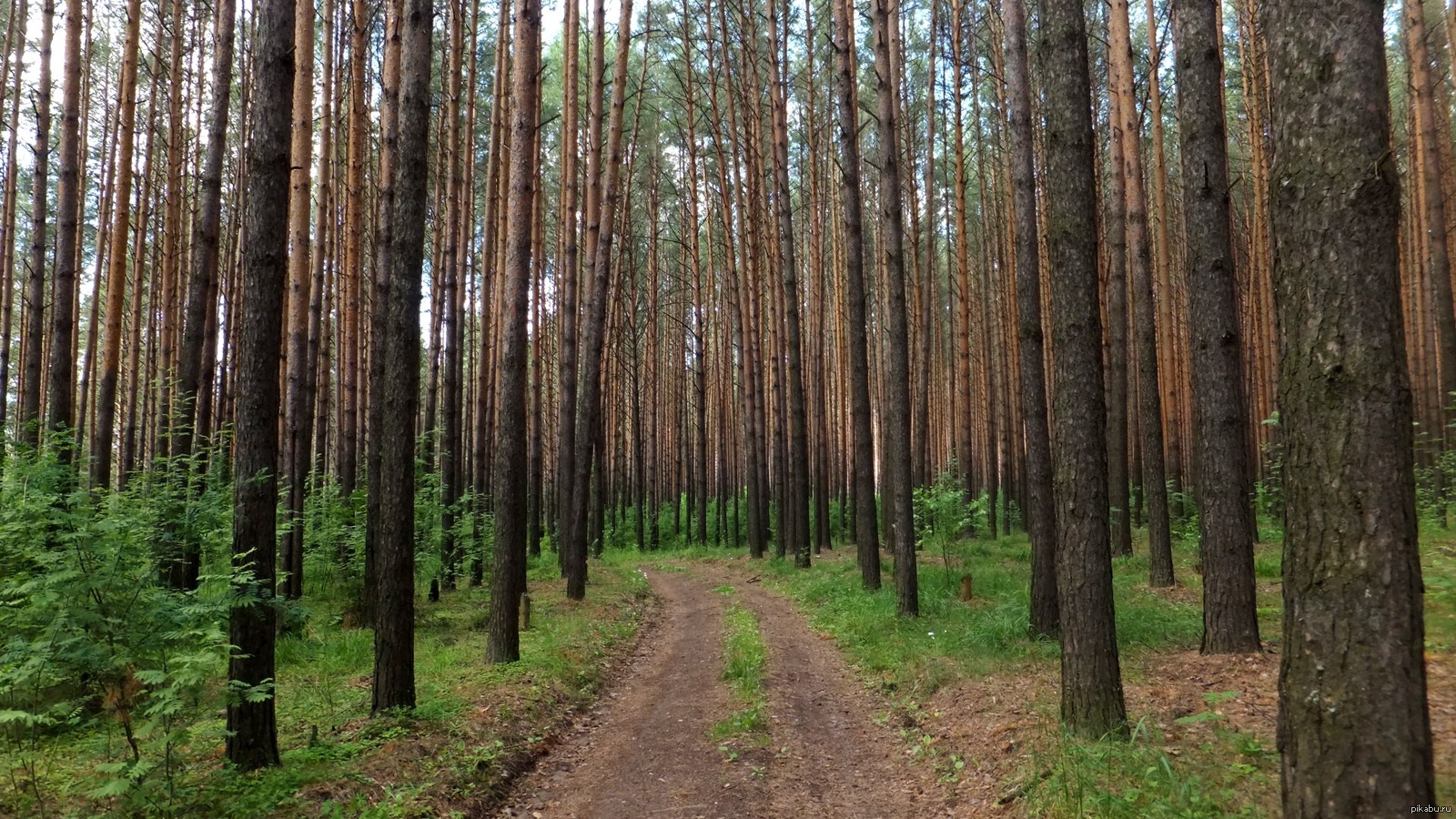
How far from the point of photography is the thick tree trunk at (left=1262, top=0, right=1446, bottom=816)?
8.68ft

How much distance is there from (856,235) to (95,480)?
11.0 meters

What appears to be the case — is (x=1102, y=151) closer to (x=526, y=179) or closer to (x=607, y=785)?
(x=526, y=179)

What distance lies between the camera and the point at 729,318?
27594 mm

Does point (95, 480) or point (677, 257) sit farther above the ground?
point (677, 257)

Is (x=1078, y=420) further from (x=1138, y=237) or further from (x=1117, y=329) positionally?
(x=1117, y=329)

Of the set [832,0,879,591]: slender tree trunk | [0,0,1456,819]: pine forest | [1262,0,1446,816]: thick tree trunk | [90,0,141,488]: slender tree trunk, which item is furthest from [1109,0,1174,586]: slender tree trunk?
[90,0,141,488]: slender tree trunk

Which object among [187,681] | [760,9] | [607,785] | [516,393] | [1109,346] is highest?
[760,9]

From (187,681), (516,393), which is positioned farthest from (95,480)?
(187,681)

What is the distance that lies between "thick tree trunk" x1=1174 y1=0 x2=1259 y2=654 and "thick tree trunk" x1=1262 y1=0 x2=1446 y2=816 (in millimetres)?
4366

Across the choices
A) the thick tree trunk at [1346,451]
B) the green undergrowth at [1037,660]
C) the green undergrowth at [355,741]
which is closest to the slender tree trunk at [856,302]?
the green undergrowth at [1037,660]

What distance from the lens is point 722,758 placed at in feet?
18.9

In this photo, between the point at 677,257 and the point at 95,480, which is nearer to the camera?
the point at 95,480

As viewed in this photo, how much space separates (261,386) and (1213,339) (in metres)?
7.85

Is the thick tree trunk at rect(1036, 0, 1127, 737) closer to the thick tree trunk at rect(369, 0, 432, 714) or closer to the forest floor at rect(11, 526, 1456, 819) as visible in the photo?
the forest floor at rect(11, 526, 1456, 819)
